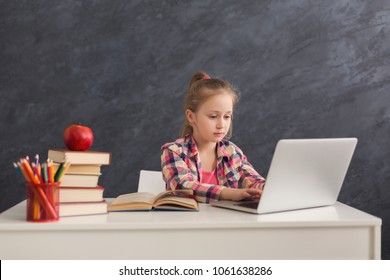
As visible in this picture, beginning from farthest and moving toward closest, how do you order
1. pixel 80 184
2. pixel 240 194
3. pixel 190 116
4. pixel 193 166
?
pixel 190 116
pixel 193 166
pixel 240 194
pixel 80 184

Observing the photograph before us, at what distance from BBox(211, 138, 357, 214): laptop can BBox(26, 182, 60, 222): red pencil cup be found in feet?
1.69

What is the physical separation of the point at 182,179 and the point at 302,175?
58cm

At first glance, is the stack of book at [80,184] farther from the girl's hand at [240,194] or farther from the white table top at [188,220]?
the girl's hand at [240,194]

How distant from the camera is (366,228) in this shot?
1.54 m

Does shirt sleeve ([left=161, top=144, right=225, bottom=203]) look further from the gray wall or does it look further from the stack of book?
the gray wall

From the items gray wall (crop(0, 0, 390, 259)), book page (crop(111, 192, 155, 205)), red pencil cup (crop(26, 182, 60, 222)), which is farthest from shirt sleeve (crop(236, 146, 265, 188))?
gray wall (crop(0, 0, 390, 259))

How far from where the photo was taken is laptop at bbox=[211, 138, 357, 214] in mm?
1594

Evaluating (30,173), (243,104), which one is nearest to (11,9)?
(243,104)

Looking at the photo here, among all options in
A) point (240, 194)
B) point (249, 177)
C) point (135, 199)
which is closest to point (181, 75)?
point (249, 177)

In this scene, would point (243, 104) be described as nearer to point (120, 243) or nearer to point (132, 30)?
point (132, 30)

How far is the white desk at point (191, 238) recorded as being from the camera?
4.76 feet

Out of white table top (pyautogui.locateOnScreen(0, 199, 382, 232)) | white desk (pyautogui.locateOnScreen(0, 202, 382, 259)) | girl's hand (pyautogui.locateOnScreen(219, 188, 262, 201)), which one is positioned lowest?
white desk (pyautogui.locateOnScreen(0, 202, 382, 259))

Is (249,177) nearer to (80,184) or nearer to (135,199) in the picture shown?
(135,199)

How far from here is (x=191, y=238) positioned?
1482 mm
